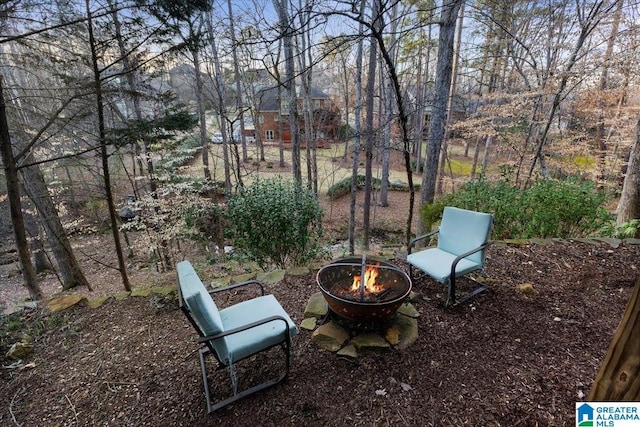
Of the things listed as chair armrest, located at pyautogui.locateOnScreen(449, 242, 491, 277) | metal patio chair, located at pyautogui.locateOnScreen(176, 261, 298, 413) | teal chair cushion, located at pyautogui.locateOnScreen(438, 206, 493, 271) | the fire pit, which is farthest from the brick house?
metal patio chair, located at pyautogui.locateOnScreen(176, 261, 298, 413)

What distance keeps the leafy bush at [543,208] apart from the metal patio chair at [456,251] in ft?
4.24

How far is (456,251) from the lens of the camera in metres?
2.90

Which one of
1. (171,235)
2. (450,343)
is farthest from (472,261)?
(171,235)

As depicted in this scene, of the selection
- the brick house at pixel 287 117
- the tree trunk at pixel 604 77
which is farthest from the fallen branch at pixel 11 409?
the brick house at pixel 287 117

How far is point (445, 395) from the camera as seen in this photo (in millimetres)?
1740

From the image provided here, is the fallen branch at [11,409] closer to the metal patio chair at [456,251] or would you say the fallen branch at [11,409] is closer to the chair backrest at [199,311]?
the chair backrest at [199,311]

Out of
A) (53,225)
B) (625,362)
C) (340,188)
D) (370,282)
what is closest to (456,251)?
(370,282)

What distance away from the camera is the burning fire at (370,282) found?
2.20 metres

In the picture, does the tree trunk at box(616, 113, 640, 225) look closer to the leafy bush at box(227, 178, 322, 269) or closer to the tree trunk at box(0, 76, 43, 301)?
the leafy bush at box(227, 178, 322, 269)

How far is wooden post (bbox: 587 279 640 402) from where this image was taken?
2.13 ft

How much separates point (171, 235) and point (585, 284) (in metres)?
6.75

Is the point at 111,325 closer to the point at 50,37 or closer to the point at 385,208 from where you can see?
the point at 50,37

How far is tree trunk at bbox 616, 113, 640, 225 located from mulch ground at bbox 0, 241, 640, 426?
179cm

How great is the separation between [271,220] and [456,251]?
212 cm
